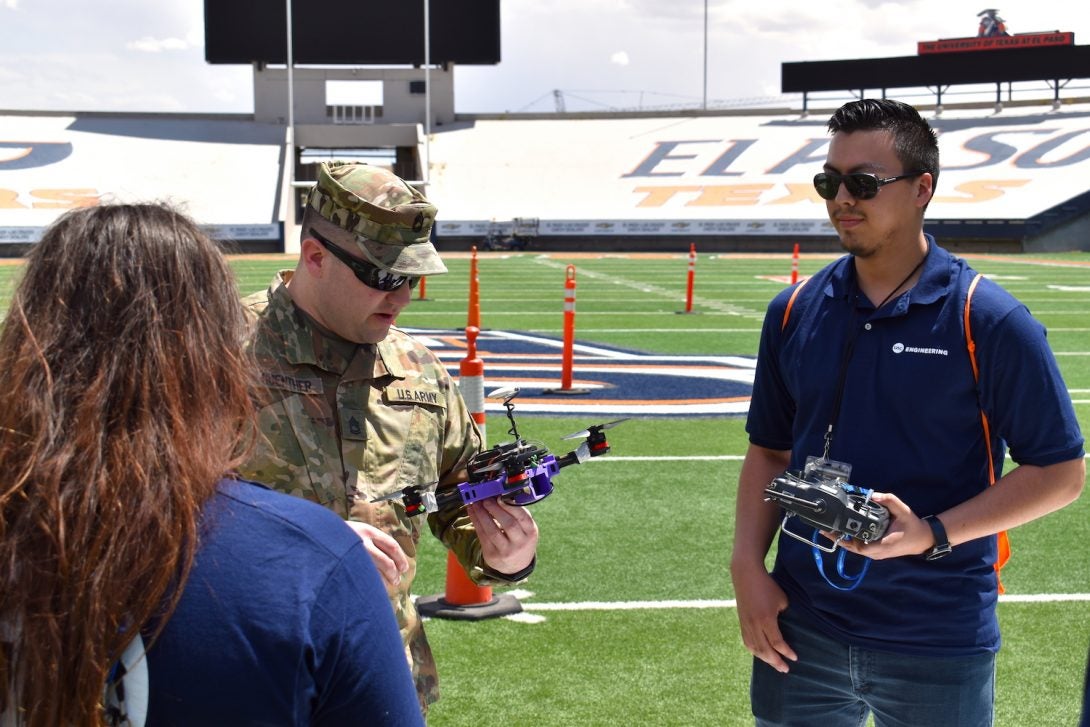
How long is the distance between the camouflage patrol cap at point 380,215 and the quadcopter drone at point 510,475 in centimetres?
49

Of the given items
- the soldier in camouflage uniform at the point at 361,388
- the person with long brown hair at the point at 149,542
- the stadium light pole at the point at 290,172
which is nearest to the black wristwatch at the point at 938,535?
the soldier in camouflage uniform at the point at 361,388

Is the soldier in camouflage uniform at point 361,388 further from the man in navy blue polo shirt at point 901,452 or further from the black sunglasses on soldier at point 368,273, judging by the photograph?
the man in navy blue polo shirt at point 901,452

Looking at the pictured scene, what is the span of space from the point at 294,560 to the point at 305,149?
193 feet

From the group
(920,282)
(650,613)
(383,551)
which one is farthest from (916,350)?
(650,613)

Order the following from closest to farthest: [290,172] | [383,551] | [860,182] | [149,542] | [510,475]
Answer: [149,542] → [383,551] → [510,475] → [860,182] → [290,172]

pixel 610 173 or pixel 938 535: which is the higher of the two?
pixel 938 535

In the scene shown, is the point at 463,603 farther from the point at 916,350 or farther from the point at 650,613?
the point at 916,350

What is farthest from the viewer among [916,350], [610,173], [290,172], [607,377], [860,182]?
[610,173]

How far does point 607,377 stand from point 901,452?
33.2 ft

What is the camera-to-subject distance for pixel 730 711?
4660 millimetres

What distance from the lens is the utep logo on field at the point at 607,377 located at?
10.9 meters

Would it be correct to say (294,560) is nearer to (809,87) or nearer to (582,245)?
(582,245)

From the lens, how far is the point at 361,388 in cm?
271

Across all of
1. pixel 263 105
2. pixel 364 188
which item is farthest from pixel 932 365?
pixel 263 105
